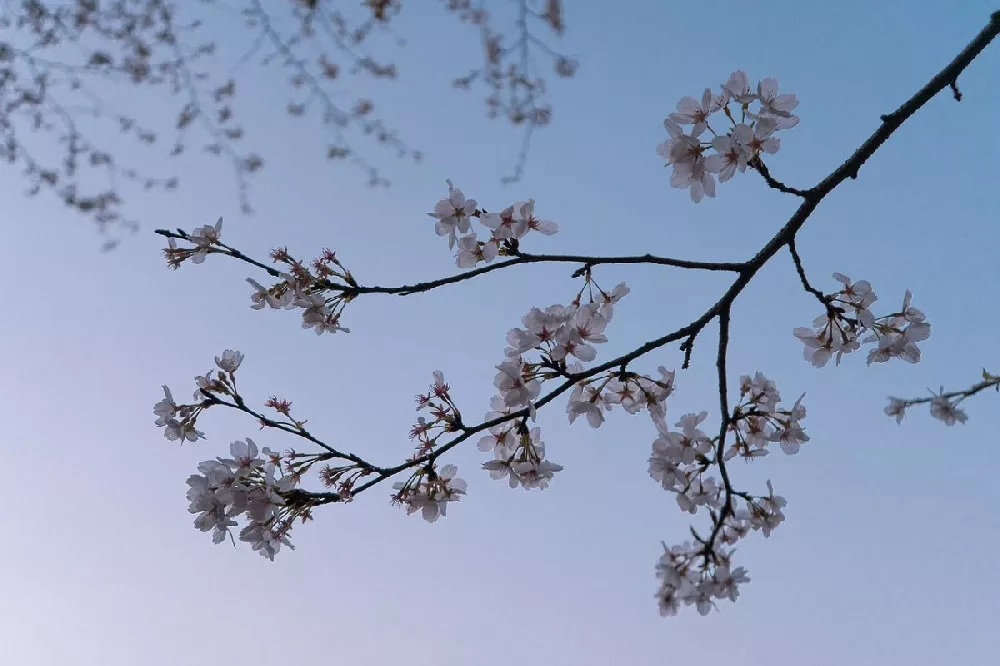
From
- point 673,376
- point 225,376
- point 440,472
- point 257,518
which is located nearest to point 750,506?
point 673,376

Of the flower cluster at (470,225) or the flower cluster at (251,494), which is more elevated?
the flower cluster at (470,225)

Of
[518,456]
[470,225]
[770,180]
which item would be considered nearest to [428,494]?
[518,456]

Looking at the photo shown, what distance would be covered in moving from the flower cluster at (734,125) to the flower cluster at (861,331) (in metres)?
0.68

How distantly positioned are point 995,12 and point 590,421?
2.10 meters

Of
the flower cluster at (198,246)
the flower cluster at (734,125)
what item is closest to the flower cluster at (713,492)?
the flower cluster at (734,125)

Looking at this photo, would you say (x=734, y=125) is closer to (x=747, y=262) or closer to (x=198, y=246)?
(x=747, y=262)

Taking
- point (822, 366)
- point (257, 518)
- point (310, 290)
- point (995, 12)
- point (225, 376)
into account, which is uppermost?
point (995, 12)

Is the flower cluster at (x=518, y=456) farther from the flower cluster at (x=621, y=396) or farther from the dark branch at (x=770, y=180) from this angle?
the dark branch at (x=770, y=180)

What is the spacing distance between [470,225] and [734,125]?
999mm

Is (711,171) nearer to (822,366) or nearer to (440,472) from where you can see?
(822,366)

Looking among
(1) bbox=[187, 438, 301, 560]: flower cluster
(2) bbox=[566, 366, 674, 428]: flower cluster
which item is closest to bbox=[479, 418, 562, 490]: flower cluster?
(2) bbox=[566, 366, 674, 428]: flower cluster

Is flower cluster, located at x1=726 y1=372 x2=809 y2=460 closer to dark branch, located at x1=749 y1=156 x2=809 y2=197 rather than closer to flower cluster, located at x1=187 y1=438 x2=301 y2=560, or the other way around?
dark branch, located at x1=749 y1=156 x2=809 y2=197

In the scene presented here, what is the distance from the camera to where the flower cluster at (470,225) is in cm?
242

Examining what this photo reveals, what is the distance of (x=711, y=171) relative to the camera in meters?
2.43
